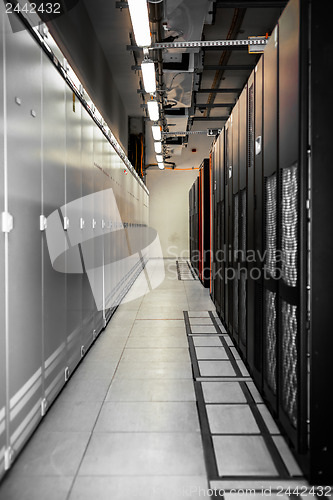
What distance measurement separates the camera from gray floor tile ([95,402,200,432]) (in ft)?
7.86

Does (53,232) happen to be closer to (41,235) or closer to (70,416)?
(41,235)

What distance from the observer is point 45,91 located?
244 centimetres

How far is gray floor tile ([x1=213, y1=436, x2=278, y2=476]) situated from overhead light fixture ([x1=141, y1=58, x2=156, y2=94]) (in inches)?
182

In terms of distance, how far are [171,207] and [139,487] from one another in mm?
14344

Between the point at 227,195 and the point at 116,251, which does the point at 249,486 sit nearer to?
the point at 227,195

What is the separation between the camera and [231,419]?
252 centimetres

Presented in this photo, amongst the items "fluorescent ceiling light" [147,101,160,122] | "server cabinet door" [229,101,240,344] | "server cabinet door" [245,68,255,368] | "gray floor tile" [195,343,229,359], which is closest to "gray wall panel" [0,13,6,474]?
"server cabinet door" [245,68,255,368]

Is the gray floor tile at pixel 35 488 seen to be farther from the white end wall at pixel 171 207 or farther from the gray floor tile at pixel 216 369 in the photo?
the white end wall at pixel 171 207

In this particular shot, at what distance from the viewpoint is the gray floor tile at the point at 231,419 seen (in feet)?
7.78

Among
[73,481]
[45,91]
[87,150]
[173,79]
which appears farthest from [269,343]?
[173,79]

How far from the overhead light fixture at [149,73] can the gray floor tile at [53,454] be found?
15.0 ft

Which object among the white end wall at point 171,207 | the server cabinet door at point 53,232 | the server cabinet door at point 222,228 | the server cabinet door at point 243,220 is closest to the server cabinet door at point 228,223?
the server cabinet door at point 222,228

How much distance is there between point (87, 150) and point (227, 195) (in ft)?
5.54

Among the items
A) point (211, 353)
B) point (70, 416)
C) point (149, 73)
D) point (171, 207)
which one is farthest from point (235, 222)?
point (171, 207)
